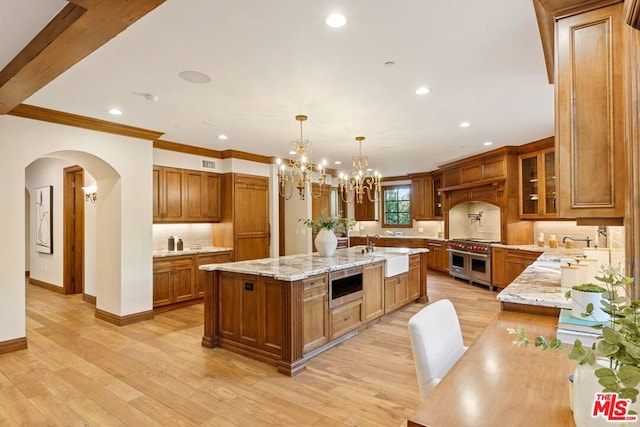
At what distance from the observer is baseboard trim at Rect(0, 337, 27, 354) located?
372 centimetres

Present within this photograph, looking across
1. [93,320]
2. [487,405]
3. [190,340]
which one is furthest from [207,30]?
[93,320]

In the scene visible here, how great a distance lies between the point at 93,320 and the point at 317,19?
5.05 m

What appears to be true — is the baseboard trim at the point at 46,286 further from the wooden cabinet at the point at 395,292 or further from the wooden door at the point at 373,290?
the wooden cabinet at the point at 395,292

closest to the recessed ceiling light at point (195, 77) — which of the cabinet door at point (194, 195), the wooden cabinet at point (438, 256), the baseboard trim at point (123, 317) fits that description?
the cabinet door at point (194, 195)

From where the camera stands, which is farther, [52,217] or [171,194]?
[52,217]

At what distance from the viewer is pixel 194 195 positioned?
6.12m

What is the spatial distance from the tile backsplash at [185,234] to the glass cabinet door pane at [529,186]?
6.00m

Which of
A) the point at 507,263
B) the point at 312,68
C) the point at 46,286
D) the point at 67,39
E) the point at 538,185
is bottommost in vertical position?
the point at 46,286

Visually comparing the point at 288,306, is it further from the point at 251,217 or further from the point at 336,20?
the point at 251,217

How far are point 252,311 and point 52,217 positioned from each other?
5.70 m

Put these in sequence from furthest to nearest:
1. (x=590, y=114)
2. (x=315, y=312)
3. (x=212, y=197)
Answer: (x=212, y=197) → (x=315, y=312) → (x=590, y=114)

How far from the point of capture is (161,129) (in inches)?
193

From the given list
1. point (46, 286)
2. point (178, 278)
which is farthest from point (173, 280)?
point (46, 286)

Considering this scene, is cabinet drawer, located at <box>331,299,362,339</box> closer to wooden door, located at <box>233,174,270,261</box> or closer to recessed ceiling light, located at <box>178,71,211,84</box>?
recessed ceiling light, located at <box>178,71,211,84</box>
